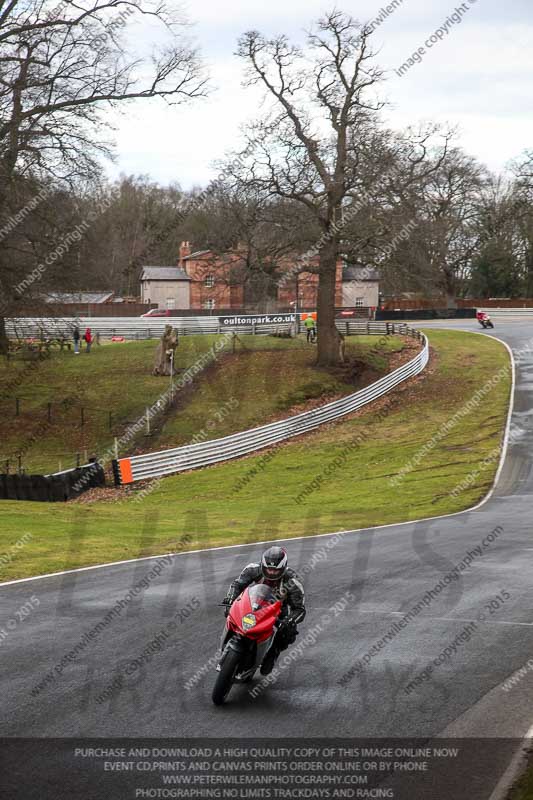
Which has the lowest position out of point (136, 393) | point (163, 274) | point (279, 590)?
point (136, 393)

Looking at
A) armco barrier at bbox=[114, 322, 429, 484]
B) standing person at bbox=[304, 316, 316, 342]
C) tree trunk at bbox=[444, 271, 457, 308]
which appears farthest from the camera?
tree trunk at bbox=[444, 271, 457, 308]

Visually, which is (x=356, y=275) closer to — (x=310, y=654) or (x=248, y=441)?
(x=248, y=441)

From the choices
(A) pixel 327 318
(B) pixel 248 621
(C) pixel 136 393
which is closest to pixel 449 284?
(A) pixel 327 318

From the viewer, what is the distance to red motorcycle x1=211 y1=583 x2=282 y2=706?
8898mm

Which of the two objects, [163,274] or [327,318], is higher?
[163,274]

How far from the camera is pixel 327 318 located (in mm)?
44469

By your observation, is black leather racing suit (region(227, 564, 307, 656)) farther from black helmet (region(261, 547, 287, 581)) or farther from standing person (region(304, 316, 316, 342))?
standing person (region(304, 316, 316, 342))

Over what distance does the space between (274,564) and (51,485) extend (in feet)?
60.3

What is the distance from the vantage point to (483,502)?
2403 centimetres

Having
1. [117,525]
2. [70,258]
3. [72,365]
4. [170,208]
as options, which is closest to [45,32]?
[70,258]

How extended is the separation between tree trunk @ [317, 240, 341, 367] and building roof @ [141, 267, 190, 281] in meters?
48.7

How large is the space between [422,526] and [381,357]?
28.3m

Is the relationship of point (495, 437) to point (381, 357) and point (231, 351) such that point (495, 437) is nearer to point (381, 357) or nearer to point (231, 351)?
point (381, 357)

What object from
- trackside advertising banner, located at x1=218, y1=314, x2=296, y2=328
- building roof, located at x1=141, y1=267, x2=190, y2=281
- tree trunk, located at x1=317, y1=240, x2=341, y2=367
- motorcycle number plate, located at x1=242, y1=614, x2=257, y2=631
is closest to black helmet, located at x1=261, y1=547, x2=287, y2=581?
motorcycle number plate, located at x1=242, y1=614, x2=257, y2=631
